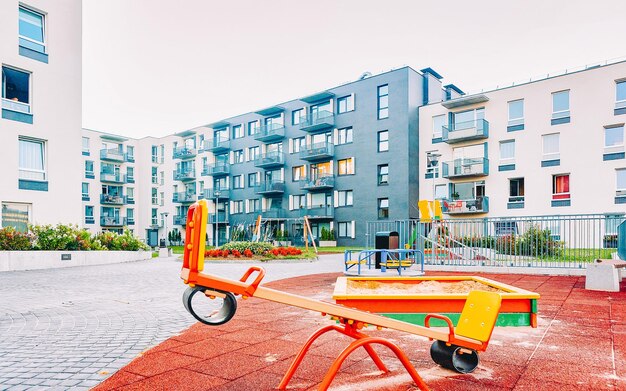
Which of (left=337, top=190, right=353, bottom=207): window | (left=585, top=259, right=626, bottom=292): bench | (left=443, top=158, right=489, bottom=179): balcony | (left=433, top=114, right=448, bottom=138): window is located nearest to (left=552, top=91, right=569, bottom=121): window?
(left=443, top=158, right=489, bottom=179): balcony

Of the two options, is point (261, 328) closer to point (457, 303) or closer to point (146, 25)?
point (457, 303)

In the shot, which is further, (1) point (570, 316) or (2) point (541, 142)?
(2) point (541, 142)

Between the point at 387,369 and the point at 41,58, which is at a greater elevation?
the point at 41,58

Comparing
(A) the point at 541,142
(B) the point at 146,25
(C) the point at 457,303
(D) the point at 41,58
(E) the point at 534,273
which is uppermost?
(B) the point at 146,25

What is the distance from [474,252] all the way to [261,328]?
1128cm

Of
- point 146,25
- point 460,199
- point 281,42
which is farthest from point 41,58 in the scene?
point 460,199

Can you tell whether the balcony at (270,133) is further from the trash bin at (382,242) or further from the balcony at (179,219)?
the trash bin at (382,242)

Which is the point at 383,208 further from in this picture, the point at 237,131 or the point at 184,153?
the point at 184,153

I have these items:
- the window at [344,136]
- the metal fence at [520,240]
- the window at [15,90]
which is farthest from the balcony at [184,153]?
the metal fence at [520,240]

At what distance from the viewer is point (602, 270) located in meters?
9.43

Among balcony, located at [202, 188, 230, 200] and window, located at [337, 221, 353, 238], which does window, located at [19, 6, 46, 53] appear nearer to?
window, located at [337, 221, 353, 238]

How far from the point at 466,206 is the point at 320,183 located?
49.3ft

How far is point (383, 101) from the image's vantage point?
39969 mm

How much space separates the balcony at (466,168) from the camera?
1372 inches
